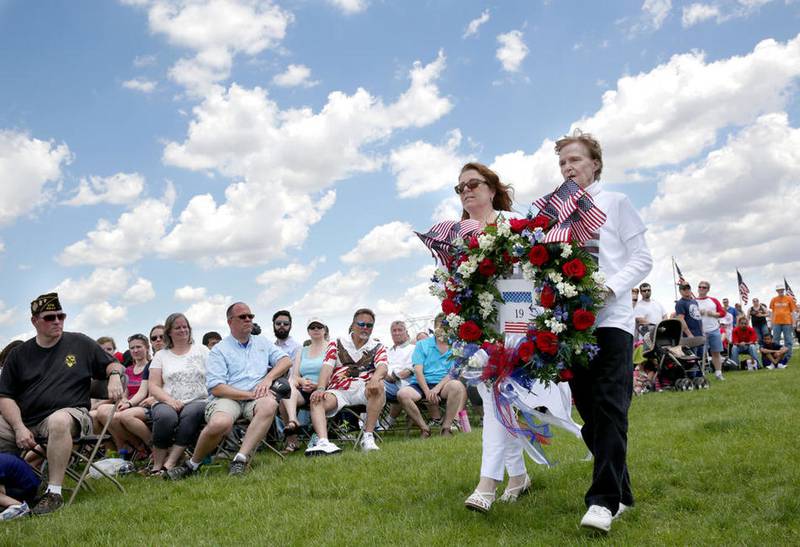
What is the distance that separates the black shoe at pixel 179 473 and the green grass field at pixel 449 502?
Result: 144mm

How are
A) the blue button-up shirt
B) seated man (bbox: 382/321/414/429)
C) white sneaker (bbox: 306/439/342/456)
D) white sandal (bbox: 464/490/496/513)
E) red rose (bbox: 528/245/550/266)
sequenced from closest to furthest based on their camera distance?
red rose (bbox: 528/245/550/266) → white sandal (bbox: 464/490/496/513) → the blue button-up shirt → white sneaker (bbox: 306/439/342/456) → seated man (bbox: 382/321/414/429)

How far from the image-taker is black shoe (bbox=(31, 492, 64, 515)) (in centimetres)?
614

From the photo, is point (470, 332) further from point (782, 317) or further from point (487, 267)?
point (782, 317)

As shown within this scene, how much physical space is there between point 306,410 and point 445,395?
2.01 meters

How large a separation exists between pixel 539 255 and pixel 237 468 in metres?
4.45

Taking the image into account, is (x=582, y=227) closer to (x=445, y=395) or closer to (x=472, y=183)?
(x=472, y=183)

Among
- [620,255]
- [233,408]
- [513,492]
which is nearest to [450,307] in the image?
[620,255]

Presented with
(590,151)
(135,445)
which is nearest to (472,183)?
(590,151)

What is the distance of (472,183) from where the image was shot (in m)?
4.81

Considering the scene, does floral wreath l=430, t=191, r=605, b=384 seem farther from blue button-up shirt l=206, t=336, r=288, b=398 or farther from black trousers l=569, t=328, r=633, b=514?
blue button-up shirt l=206, t=336, r=288, b=398

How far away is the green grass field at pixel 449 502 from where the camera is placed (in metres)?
4.18

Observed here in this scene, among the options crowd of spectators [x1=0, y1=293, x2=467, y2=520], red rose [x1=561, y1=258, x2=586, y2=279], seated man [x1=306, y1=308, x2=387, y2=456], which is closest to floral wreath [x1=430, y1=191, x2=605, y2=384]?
red rose [x1=561, y1=258, x2=586, y2=279]

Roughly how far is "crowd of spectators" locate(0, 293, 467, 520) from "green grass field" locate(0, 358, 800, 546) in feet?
1.82

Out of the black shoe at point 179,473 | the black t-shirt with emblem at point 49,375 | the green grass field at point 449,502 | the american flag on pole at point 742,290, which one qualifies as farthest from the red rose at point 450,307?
the american flag on pole at point 742,290
